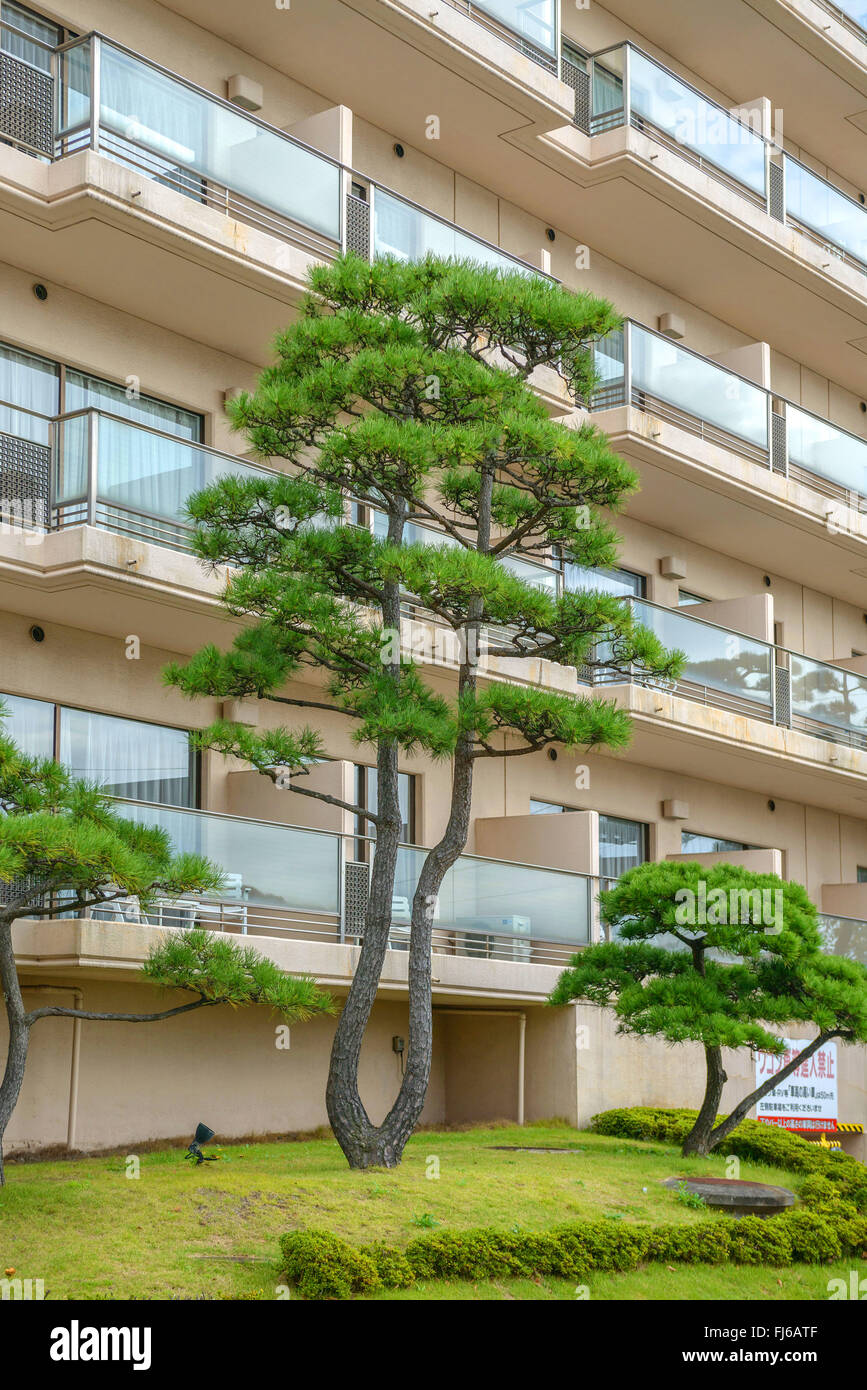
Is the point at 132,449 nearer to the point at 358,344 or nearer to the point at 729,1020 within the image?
the point at 358,344

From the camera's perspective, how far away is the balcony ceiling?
25.6 m

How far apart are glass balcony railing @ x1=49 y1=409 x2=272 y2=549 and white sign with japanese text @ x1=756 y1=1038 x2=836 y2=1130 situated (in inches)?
450

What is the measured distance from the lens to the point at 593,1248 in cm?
1152

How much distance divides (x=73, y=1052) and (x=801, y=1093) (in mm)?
11176

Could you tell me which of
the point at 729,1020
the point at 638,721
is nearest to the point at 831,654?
the point at 638,721

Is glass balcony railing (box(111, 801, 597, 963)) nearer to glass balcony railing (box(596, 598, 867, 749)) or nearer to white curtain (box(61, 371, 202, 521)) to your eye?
white curtain (box(61, 371, 202, 521))

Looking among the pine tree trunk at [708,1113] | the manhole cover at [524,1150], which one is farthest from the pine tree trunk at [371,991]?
the pine tree trunk at [708,1113]

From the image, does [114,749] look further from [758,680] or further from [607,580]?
[758,680]

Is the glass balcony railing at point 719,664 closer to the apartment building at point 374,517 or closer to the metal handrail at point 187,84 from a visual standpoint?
the apartment building at point 374,517

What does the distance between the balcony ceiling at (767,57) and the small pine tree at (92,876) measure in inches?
688

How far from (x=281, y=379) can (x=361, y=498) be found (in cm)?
127

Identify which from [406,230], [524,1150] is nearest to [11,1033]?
[524,1150]

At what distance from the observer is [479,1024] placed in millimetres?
19891

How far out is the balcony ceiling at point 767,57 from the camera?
25594 mm
